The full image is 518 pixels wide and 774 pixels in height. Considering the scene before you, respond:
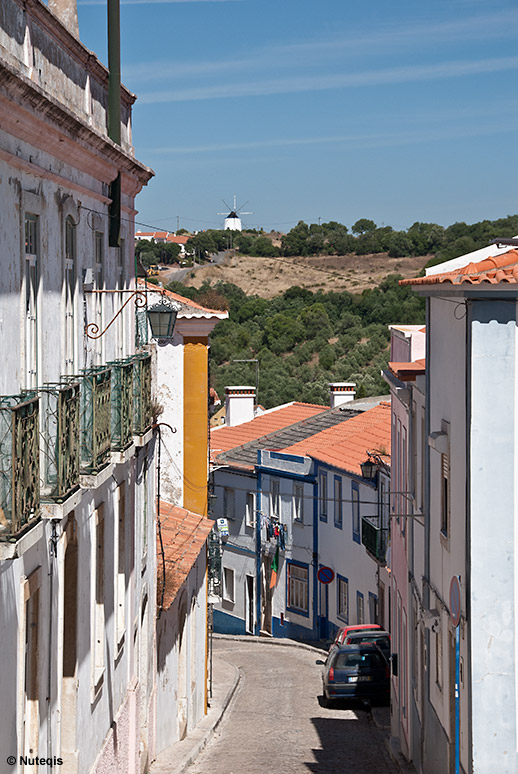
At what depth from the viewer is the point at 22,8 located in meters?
8.77

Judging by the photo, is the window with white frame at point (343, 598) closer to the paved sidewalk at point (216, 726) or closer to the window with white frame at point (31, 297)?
the paved sidewalk at point (216, 726)


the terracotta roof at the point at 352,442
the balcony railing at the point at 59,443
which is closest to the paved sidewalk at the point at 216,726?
the terracotta roof at the point at 352,442

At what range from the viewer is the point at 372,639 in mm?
25844

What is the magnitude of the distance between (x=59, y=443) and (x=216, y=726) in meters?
16.9

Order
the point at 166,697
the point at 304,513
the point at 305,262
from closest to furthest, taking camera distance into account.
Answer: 1. the point at 166,697
2. the point at 304,513
3. the point at 305,262

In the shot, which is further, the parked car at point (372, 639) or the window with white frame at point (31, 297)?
the parked car at point (372, 639)

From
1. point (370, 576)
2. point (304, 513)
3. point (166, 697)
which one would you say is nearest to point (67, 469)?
point (166, 697)

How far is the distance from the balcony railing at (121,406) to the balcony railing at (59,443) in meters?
2.49

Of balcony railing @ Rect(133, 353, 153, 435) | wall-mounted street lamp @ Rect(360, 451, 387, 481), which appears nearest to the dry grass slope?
wall-mounted street lamp @ Rect(360, 451, 387, 481)

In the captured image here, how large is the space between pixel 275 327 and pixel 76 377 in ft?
226

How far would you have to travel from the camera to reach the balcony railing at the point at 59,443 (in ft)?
26.6

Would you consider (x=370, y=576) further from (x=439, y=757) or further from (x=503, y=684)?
(x=503, y=684)

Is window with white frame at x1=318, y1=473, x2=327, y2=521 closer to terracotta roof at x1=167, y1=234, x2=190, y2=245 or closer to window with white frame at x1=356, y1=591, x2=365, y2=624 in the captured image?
window with white frame at x1=356, y1=591, x2=365, y2=624

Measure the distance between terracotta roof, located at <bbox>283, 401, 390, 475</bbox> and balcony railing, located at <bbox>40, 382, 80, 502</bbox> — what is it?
19524 millimetres
